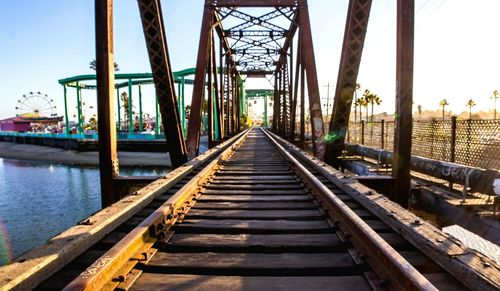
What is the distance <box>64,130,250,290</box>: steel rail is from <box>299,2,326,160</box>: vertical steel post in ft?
19.3

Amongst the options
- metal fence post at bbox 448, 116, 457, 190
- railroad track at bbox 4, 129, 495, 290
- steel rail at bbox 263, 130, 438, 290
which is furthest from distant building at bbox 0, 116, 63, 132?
steel rail at bbox 263, 130, 438, 290

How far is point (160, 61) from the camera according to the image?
22.8 feet

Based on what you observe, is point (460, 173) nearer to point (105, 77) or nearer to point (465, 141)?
point (465, 141)

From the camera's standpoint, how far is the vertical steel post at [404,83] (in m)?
4.87

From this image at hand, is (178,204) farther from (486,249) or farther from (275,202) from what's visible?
(486,249)

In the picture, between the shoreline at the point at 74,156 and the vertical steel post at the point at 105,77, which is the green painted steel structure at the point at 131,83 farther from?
the vertical steel post at the point at 105,77

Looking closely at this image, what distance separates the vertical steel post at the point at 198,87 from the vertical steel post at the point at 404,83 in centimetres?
560

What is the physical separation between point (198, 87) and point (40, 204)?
12.5 m

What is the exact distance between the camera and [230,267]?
8.79ft

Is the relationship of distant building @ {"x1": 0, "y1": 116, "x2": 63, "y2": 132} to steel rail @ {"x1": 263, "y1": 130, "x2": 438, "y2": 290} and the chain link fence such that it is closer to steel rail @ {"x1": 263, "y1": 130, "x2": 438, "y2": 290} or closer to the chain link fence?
the chain link fence

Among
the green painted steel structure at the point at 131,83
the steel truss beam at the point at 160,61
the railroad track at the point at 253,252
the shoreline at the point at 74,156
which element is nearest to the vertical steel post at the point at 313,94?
the steel truss beam at the point at 160,61

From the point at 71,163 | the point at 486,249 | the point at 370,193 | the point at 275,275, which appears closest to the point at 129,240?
the point at 275,275

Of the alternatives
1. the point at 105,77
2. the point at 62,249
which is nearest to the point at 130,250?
the point at 62,249

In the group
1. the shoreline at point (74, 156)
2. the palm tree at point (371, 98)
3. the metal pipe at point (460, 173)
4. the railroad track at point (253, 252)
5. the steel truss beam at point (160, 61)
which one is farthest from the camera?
the palm tree at point (371, 98)
